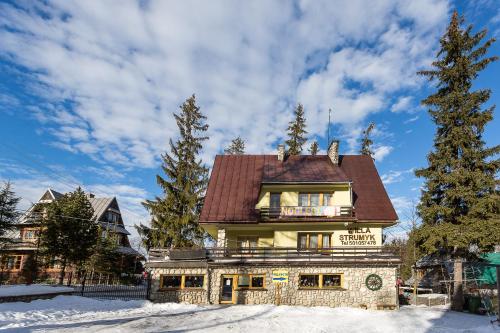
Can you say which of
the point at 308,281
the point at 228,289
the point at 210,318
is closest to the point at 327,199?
the point at 308,281

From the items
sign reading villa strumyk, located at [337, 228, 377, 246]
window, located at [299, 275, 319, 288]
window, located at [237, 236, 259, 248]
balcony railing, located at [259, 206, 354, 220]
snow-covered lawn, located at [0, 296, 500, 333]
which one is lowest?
snow-covered lawn, located at [0, 296, 500, 333]

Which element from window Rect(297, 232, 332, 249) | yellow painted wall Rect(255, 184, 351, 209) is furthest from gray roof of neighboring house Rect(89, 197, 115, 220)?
window Rect(297, 232, 332, 249)

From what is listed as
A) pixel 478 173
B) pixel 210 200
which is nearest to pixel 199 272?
pixel 210 200

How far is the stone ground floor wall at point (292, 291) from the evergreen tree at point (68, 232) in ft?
33.8

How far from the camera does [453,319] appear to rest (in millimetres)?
18047

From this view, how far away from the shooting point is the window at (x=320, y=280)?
22005 millimetres

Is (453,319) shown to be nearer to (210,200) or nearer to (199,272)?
(199,272)

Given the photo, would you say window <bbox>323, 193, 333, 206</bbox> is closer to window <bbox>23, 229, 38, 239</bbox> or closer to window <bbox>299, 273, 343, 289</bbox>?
window <bbox>299, 273, 343, 289</bbox>

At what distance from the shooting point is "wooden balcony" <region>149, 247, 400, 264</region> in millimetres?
21984

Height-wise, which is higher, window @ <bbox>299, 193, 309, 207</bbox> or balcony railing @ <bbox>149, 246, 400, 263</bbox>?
window @ <bbox>299, 193, 309, 207</bbox>

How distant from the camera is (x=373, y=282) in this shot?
71.1 ft

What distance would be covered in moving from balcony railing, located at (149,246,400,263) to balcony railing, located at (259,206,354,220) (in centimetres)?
240

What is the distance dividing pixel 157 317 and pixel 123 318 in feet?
4.87

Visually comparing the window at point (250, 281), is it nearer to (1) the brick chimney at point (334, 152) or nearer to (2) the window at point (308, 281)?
(2) the window at point (308, 281)
